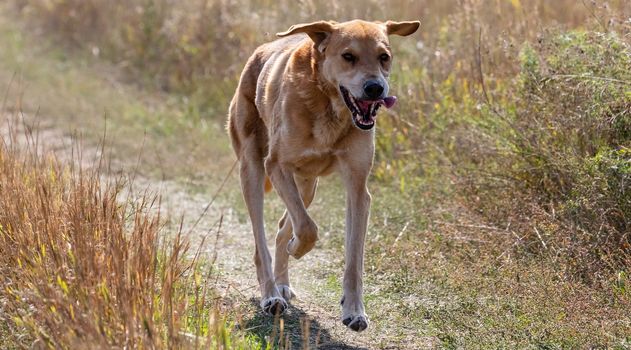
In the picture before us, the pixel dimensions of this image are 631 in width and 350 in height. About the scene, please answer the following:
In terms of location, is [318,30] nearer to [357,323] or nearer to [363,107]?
[363,107]

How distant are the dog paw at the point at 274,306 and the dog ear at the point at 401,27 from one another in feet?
5.86

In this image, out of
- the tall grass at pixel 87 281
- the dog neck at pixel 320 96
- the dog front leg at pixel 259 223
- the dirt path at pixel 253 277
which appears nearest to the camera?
the tall grass at pixel 87 281

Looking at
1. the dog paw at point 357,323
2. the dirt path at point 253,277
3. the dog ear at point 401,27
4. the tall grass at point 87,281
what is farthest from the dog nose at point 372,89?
the tall grass at point 87,281

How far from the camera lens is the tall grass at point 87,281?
434 cm

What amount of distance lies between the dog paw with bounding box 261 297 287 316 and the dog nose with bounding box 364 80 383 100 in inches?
→ 52.3

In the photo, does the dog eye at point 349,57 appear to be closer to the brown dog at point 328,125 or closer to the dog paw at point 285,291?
the brown dog at point 328,125

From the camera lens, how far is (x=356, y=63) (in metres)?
5.80

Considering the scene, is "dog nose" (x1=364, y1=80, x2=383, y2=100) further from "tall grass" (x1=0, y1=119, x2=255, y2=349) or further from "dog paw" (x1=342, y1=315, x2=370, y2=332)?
Answer: "tall grass" (x1=0, y1=119, x2=255, y2=349)

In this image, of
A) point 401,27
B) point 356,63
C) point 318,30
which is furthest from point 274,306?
point 401,27

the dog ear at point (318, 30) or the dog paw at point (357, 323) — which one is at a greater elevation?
the dog ear at point (318, 30)

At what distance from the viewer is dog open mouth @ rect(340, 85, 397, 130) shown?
571 cm

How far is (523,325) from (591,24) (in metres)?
3.08

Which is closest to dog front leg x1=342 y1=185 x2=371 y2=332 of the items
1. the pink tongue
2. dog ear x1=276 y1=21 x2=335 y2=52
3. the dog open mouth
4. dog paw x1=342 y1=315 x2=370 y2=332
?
dog paw x1=342 y1=315 x2=370 y2=332

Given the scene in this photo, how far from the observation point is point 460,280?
622 cm
